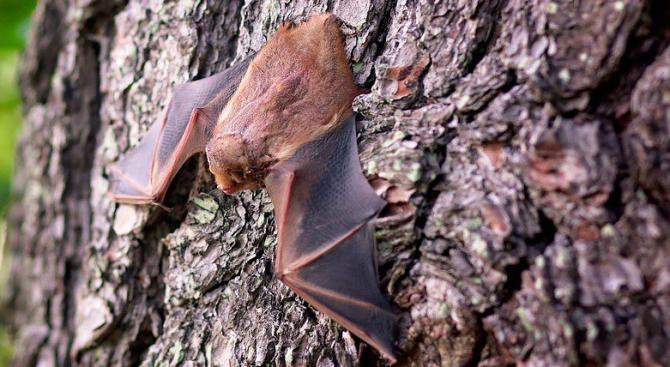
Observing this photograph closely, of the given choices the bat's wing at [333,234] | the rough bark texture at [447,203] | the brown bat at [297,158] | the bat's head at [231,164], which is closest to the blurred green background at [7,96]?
the rough bark texture at [447,203]

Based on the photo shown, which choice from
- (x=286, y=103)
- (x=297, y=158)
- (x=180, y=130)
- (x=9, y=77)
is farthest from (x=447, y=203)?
(x=9, y=77)

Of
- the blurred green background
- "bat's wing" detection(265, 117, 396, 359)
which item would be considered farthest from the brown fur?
the blurred green background

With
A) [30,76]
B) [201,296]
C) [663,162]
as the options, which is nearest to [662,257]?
[663,162]

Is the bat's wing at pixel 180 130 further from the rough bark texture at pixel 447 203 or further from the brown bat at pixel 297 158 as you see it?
the rough bark texture at pixel 447 203

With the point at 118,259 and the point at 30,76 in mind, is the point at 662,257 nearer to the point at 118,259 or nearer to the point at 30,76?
the point at 118,259

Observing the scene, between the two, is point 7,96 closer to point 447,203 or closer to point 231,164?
point 231,164

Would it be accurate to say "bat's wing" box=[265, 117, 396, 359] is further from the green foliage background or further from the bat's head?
the green foliage background
